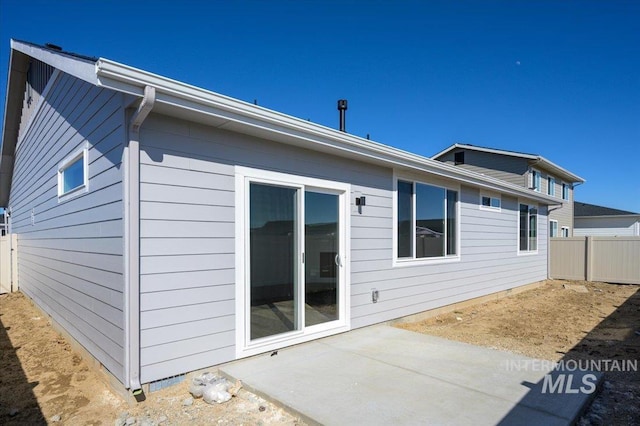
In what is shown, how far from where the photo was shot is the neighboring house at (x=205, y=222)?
3.09m

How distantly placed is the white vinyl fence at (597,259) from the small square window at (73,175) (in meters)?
13.7

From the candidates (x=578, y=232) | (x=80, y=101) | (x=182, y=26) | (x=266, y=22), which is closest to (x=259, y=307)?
(x=80, y=101)

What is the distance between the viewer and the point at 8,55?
6883 millimetres

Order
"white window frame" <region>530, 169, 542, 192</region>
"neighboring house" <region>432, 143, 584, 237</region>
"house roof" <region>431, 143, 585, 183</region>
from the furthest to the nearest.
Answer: "white window frame" <region>530, 169, 542, 192</region>, "neighboring house" <region>432, 143, 584, 237</region>, "house roof" <region>431, 143, 585, 183</region>

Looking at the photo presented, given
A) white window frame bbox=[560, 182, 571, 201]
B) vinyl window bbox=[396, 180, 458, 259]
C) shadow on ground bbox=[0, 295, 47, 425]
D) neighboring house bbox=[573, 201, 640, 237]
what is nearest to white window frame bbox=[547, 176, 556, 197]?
white window frame bbox=[560, 182, 571, 201]

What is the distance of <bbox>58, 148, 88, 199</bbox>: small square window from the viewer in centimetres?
416

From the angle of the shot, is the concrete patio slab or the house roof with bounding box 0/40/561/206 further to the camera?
the house roof with bounding box 0/40/561/206

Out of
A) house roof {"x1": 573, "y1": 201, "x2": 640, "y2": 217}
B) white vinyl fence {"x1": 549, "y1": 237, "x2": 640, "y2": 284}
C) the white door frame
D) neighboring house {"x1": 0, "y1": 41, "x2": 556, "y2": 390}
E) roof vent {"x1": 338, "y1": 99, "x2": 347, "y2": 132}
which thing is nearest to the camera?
neighboring house {"x1": 0, "y1": 41, "x2": 556, "y2": 390}

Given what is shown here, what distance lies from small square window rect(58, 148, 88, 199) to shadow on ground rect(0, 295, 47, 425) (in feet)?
6.71

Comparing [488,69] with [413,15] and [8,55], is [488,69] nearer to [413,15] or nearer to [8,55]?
[413,15]

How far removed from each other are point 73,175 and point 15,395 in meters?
2.54

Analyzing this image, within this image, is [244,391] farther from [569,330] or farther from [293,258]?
[569,330]

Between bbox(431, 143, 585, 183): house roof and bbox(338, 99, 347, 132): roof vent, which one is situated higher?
bbox(431, 143, 585, 183): house roof

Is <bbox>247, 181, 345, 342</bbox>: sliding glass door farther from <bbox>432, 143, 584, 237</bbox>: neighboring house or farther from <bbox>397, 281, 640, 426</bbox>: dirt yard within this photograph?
<bbox>432, 143, 584, 237</bbox>: neighboring house
